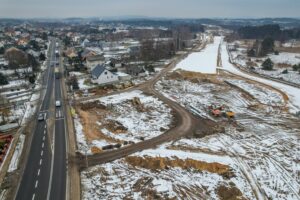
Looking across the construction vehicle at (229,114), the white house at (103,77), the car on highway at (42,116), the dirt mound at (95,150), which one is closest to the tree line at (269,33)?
the white house at (103,77)

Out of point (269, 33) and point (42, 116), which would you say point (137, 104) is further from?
point (269, 33)

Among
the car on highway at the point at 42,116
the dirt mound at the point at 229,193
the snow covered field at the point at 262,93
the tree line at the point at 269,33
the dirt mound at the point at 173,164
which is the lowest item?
the dirt mound at the point at 229,193

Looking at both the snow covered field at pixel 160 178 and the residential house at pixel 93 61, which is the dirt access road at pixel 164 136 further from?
the residential house at pixel 93 61

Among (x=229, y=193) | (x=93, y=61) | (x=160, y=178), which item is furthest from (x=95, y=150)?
(x=93, y=61)

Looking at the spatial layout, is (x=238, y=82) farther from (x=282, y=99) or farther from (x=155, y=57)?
(x=155, y=57)

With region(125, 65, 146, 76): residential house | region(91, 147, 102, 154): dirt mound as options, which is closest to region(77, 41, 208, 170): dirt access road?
region(91, 147, 102, 154): dirt mound

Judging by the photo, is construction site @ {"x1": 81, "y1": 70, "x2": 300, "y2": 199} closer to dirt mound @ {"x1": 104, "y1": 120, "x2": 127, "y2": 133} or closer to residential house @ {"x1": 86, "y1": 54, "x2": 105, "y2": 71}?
dirt mound @ {"x1": 104, "y1": 120, "x2": 127, "y2": 133}
